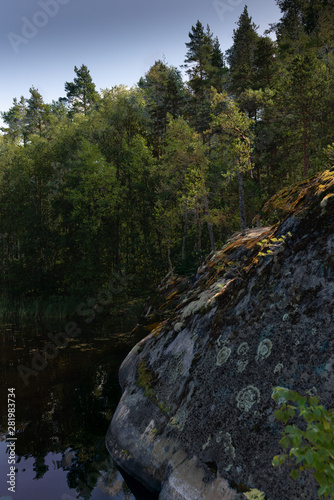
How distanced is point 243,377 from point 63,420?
4.97 metres

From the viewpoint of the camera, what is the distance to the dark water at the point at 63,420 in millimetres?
5297

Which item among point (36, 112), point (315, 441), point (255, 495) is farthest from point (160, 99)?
point (315, 441)

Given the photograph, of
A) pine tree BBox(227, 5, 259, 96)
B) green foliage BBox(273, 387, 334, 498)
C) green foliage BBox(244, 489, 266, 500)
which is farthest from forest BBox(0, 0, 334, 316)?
green foliage BBox(273, 387, 334, 498)

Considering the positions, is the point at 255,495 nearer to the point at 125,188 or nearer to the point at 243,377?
the point at 243,377

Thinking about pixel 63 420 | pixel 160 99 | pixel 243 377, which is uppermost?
pixel 160 99

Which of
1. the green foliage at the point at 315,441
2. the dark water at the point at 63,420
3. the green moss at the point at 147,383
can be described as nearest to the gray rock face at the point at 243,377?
the green moss at the point at 147,383

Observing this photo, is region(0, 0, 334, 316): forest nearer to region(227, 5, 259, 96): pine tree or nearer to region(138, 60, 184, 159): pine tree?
region(227, 5, 259, 96): pine tree

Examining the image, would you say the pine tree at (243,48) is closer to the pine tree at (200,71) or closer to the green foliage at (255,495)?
the pine tree at (200,71)

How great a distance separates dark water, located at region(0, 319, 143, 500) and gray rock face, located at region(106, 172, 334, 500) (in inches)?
20.2

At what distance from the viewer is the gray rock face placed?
385cm

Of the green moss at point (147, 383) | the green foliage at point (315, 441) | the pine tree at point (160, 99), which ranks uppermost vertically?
the pine tree at point (160, 99)

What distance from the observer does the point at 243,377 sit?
4.55 meters

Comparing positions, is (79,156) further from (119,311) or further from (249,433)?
(249,433)

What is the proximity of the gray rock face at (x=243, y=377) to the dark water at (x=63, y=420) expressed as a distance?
0.51 metres
